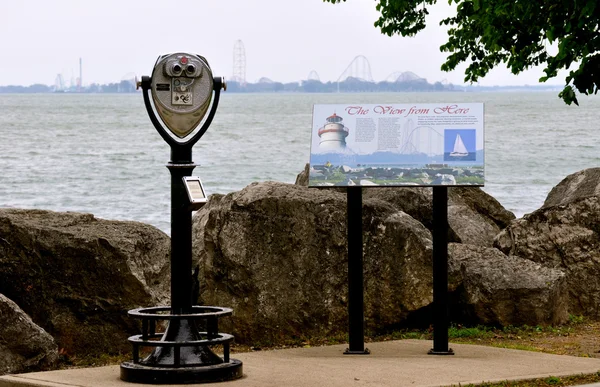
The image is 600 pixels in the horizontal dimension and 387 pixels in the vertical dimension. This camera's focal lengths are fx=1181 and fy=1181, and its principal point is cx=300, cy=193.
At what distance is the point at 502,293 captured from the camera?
10547 millimetres

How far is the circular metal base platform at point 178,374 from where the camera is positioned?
7574 mm

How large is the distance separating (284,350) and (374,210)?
1.61m

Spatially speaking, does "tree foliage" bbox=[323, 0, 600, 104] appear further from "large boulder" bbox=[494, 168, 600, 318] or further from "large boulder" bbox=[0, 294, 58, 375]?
"large boulder" bbox=[0, 294, 58, 375]

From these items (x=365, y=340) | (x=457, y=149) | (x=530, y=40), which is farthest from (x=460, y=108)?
(x=530, y=40)

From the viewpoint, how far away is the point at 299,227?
9930mm

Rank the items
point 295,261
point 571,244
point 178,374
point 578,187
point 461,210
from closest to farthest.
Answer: point 178,374
point 295,261
point 571,244
point 578,187
point 461,210

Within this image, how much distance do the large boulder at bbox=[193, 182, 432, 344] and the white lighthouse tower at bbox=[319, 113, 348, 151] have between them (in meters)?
0.87

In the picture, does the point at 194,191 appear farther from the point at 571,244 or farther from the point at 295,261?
the point at 571,244

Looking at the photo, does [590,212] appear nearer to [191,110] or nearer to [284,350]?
[284,350]

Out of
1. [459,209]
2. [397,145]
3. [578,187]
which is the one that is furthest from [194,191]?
[578,187]

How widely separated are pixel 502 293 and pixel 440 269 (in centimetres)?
166

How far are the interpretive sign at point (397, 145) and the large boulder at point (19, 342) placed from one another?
234 centimetres

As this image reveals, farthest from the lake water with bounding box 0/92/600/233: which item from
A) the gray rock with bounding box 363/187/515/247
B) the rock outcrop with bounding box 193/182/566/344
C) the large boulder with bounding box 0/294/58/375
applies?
the large boulder with bounding box 0/294/58/375

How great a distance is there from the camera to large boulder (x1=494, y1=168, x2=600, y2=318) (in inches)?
459
